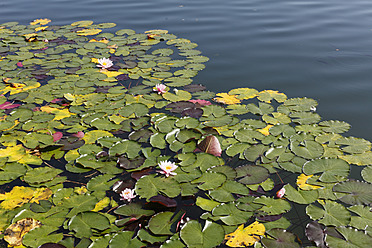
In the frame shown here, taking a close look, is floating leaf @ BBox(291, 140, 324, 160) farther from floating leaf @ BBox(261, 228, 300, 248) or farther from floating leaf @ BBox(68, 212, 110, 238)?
floating leaf @ BBox(68, 212, 110, 238)

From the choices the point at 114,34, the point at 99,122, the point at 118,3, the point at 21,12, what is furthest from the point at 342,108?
the point at 21,12

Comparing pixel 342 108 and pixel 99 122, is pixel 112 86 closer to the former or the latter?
pixel 99 122

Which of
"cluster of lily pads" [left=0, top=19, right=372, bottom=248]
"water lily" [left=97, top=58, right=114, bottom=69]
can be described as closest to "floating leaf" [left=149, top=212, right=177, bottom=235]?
"cluster of lily pads" [left=0, top=19, right=372, bottom=248]

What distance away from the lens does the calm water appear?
3656 millimetres

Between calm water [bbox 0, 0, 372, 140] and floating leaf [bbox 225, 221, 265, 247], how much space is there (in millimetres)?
1469

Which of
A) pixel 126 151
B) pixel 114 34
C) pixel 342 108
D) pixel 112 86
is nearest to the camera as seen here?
pixel 126 151

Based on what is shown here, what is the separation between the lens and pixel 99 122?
3123 mm

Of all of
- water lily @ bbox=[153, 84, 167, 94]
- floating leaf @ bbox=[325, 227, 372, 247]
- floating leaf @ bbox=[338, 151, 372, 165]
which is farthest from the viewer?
water lily @ bbox=[153, 84, 167, 94]

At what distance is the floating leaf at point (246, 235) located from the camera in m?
1.93

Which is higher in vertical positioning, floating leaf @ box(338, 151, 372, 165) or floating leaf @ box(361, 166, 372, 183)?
floating leaf @ box(338, 151, 372, 165)

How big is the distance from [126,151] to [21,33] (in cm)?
424

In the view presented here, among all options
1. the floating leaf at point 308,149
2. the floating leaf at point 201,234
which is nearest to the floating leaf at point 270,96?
the floating leaf at point 308,149

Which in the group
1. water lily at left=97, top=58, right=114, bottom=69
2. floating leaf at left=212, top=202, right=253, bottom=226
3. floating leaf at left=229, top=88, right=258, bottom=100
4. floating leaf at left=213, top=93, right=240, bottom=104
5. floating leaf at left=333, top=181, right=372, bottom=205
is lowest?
floating leaf at left=212, top=202, right=253, bottom=226

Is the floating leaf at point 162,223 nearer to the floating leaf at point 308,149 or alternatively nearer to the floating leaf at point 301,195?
the floating leaf at point 301,195
